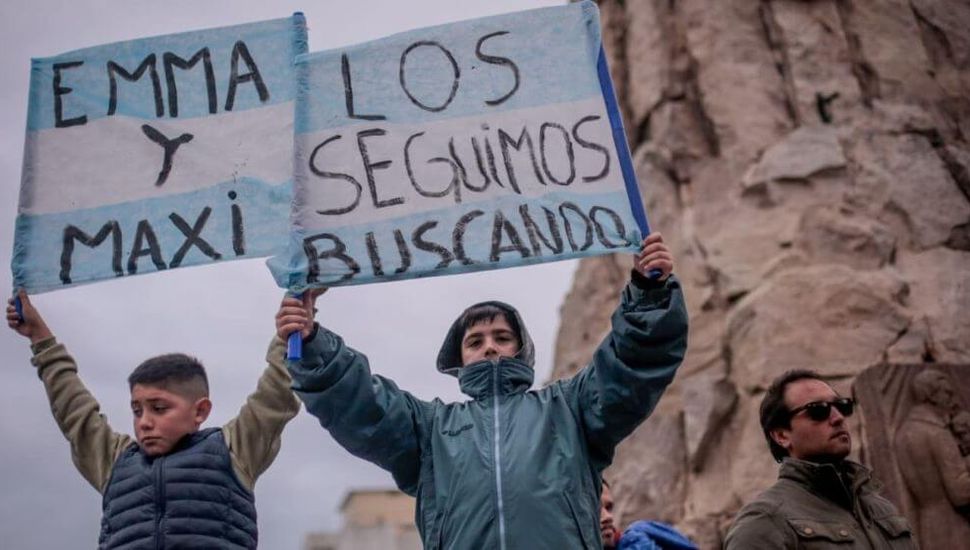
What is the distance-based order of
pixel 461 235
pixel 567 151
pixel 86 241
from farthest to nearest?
pixel 86 241 → pixel 567 151 → pixel 461 235

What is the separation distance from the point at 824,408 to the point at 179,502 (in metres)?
2.19

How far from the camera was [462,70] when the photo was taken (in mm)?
3729

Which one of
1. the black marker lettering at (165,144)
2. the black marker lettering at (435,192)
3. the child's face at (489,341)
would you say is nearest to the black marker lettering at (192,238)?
the black marker lettering at (165,144)

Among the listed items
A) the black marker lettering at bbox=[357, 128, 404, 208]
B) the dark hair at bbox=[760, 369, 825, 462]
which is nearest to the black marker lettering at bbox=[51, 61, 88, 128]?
the black marker lettering at bbox=[357, 128, 404, 208]

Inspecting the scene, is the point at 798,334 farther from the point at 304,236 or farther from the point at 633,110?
the point at 304,236

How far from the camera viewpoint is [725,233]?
10.2 metres

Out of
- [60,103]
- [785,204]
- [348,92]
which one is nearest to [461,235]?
[348,92]

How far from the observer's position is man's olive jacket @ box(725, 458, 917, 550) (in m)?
3.15

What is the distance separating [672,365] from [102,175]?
2347 mm

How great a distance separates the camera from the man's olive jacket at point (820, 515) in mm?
3152

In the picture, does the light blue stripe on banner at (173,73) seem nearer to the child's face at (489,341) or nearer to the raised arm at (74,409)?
the raised arm at (74,409)

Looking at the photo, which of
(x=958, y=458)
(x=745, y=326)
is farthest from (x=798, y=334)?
(x=958, y=458)

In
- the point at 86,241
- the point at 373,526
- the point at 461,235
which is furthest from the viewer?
the point at 373,526

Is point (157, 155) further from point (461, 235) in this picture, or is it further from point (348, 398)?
point (348, 398)
